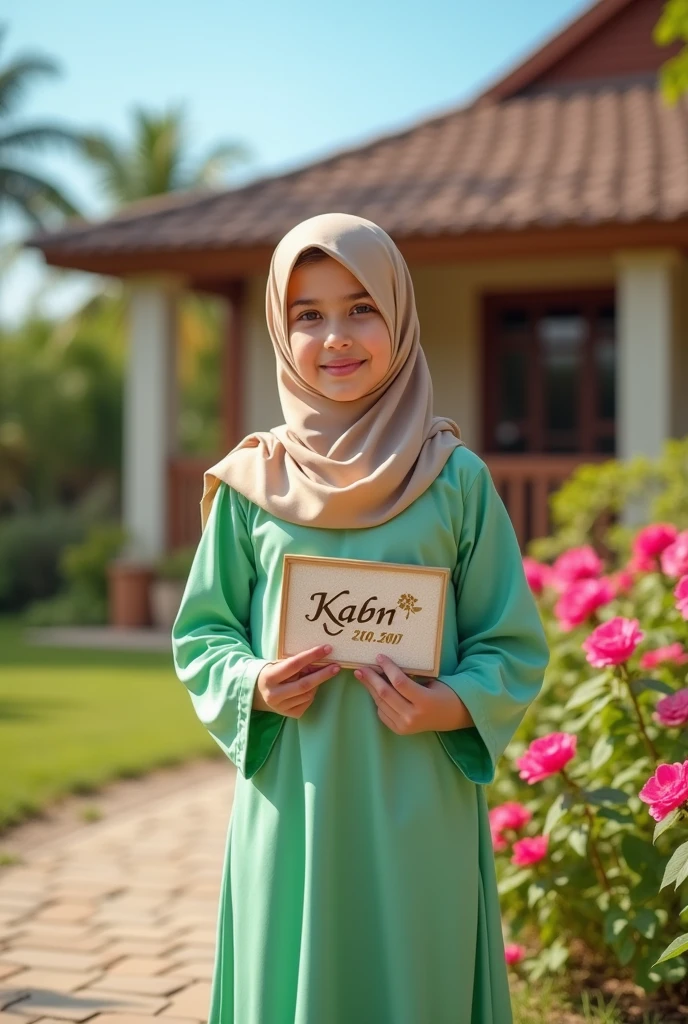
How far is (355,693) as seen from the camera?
2234 mm

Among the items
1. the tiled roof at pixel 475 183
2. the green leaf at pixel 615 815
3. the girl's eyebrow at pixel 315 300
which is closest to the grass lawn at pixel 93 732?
the green leaf at pixel 615 815

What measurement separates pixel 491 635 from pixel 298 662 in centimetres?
37

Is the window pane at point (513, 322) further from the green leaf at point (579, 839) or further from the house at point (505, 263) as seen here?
the green leaf at point (579, 839)

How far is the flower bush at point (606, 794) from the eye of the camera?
2.97 metres

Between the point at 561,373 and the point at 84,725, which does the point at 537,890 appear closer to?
the point at 84,725

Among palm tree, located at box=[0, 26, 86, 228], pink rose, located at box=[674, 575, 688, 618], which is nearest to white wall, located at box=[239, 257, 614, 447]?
pink rose, located at box=[674, 575, 688, 618]

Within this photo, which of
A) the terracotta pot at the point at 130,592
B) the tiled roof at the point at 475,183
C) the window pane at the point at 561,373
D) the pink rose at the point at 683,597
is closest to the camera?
the pink rose at the point at 683,597

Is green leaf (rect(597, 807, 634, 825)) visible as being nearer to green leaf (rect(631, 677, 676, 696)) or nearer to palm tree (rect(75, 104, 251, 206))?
green leaf (rect(631, 677, 676, 696))

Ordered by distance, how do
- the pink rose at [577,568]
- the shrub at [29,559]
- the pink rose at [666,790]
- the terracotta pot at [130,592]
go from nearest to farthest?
the pink rose at [666,790] < the pink rose at [577,568] < the terracotta pot at [130,592] < the shrub at [29,559]

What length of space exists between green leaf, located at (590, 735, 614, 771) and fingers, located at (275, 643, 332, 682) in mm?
1156

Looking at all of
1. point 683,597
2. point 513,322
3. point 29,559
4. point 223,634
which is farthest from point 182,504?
point 223,634

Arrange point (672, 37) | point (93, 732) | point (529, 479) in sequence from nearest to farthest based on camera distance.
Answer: point (672, 37) < point (93, 732) < point (529, 479)

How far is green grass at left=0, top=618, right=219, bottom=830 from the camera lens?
5.75m

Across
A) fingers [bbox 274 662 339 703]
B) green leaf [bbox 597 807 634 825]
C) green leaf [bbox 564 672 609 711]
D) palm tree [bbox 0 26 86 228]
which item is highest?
palm tree [bbox 0 26 86 228]
